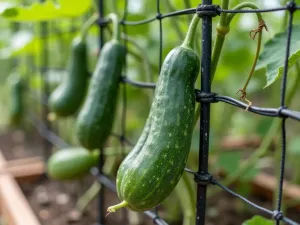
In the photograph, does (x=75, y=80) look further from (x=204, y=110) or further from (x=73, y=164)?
(x=204, y=110)

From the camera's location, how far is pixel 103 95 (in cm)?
82

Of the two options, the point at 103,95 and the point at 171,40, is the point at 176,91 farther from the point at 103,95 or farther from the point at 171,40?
the point at 171,40

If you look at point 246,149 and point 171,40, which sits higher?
point 171,40

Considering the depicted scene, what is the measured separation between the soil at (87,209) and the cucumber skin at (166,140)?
25.2 inches

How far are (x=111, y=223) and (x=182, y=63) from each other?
77 centimetres

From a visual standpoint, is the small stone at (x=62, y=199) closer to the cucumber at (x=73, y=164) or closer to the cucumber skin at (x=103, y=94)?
→ the cucumber at (x=73, y=164)

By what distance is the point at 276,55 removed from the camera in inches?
25.1

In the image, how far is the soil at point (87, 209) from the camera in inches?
47.8

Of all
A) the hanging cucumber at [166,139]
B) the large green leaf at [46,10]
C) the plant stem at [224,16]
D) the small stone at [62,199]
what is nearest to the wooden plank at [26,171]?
the small stone at [62,199]

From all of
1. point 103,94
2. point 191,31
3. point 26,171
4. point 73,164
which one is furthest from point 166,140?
point 26,171

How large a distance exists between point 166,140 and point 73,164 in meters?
0.64

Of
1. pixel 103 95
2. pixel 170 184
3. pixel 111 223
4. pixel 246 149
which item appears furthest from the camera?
pixel 246 149

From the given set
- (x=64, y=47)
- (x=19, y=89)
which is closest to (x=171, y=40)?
(x=64, y=47)

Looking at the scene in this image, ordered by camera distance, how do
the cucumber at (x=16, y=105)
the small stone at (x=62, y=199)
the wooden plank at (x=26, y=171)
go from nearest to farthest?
the small stone at (x=62, y=199), the wooden plank at (x=26, y=171), the cucumber at (x=16, y=105)
